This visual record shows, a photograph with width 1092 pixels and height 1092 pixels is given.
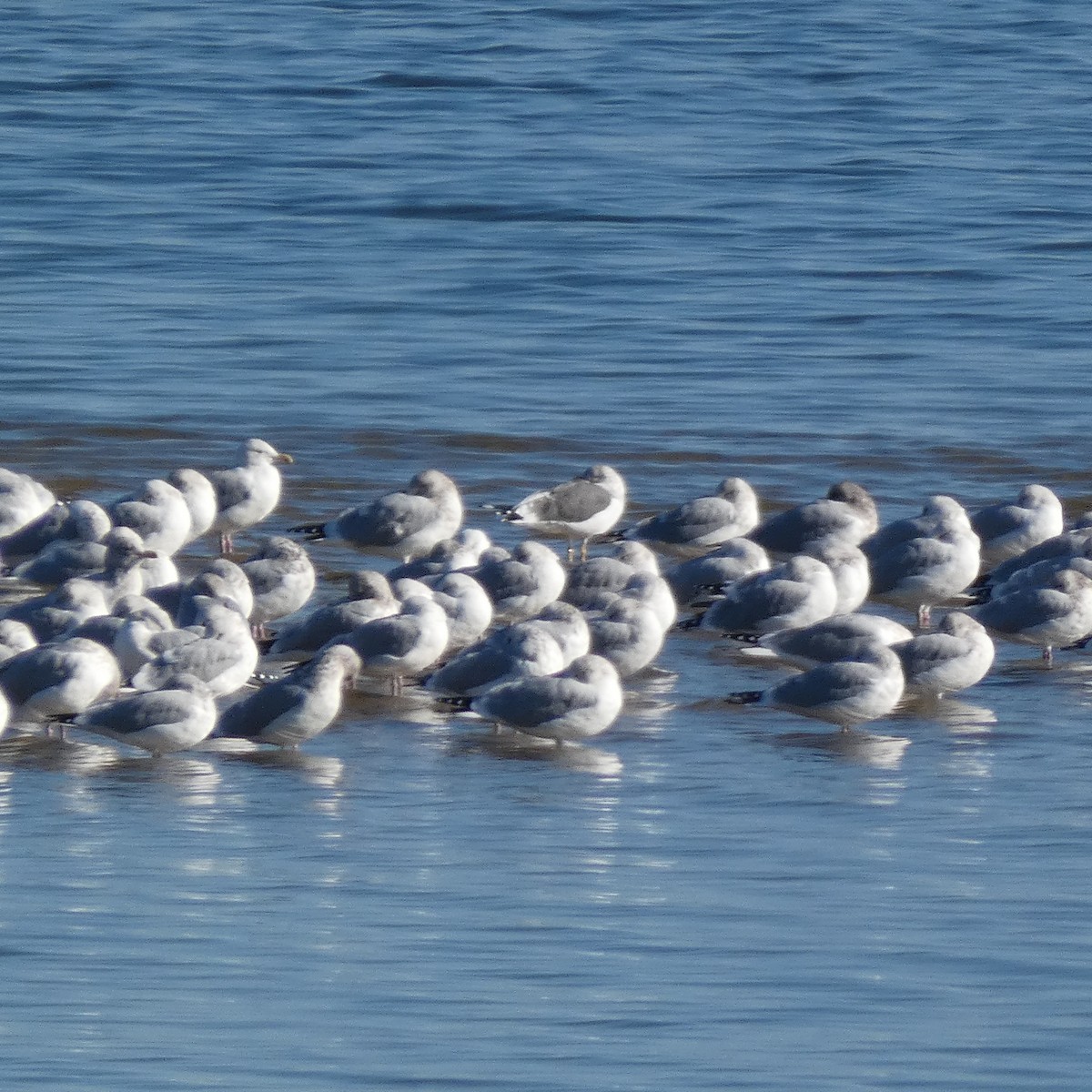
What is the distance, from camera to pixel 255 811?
8977 millimetres

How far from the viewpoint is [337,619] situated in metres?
11.2

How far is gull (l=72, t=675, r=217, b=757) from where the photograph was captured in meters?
9.62

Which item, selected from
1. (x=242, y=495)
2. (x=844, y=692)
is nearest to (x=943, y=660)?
(x=844, y=692)

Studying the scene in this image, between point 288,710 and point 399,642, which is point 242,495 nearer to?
point 399,642

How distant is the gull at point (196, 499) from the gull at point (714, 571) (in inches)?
109

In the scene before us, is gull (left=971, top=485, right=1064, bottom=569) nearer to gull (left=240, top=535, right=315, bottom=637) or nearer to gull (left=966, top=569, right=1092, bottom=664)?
gull (left=966, top=569, right=1092, bottom=664)

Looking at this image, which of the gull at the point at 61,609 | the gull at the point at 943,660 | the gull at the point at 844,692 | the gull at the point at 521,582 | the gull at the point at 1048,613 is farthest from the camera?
the gull at the point at 521,582

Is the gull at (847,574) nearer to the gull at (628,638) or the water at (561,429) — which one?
the water at (561,429)

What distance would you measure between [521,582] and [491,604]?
0.18 meters

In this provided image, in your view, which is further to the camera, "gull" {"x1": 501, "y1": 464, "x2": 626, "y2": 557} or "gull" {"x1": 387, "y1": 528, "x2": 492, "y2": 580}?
"gull" {"x1": 501, "y1": 464, "x2": 626, "y2": 557}

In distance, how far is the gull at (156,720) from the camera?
9.62 m

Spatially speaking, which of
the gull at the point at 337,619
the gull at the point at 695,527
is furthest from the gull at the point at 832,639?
the gull at the point at 695,527

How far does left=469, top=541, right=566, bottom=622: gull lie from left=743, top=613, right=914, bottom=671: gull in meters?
1.25

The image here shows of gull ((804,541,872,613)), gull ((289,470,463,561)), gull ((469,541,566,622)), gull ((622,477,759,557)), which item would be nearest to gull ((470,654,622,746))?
gull ((469,541,566,622))
